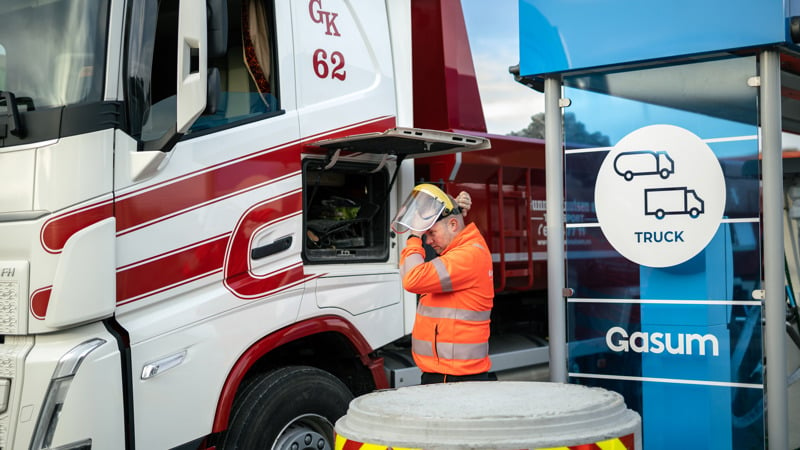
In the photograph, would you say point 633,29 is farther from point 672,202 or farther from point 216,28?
point 216,28

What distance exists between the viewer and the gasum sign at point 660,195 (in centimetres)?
413

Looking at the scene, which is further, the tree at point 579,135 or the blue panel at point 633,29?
the tree at point 579,135

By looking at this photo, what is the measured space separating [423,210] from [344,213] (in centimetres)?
58

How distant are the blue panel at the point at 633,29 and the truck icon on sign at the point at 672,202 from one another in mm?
659

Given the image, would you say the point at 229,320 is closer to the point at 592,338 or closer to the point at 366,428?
the point at 366,428

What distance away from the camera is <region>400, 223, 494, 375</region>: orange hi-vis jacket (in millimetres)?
4125

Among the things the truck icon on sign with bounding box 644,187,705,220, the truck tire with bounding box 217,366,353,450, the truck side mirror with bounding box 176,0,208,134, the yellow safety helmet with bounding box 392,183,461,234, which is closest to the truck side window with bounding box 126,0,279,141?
the truck side mirror with bounding box 176,0,208,134

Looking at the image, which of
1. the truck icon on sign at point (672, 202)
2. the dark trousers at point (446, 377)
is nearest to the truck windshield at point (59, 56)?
the dark trousers at point (446, 377)

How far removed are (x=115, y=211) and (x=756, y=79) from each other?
9.66 ft

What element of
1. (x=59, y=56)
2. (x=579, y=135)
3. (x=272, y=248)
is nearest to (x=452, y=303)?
(x=272, y=248)

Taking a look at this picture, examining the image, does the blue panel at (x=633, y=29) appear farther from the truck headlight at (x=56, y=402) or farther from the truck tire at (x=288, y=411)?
the truck headlight at (x=56, y=402)

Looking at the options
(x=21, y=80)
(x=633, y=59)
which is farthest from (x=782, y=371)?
Answer: (x=21, y=80)

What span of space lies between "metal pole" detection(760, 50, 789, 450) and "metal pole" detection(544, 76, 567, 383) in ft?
3.32

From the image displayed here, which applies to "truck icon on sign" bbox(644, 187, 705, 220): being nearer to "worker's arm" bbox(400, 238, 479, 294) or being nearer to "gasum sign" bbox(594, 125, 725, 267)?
"gasum sign" bbox(594, 125, 725, 267)
